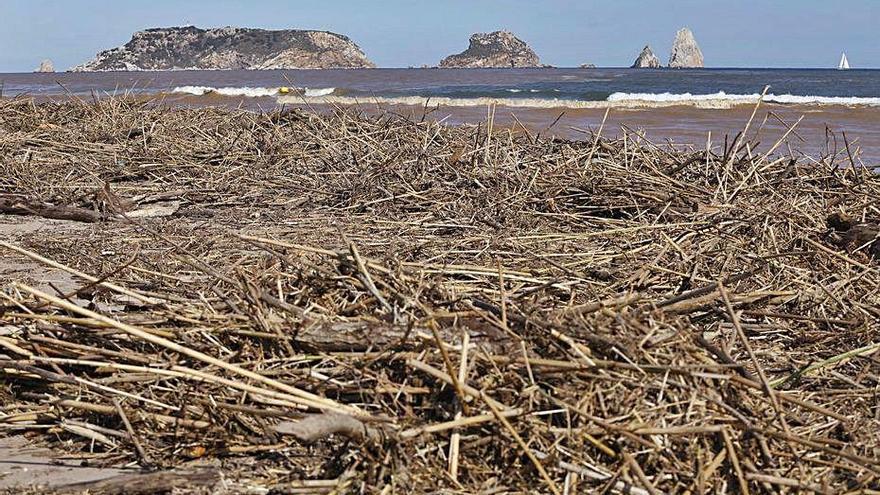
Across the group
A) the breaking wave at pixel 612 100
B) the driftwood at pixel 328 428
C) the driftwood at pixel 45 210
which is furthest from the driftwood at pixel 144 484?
the breaking wave at pixel 612 100

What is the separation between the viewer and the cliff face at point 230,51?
10044cm

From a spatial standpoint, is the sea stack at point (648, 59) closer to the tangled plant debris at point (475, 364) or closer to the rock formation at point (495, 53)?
the rock formation at point (495, 53)

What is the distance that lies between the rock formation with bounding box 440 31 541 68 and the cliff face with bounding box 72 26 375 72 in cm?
1129

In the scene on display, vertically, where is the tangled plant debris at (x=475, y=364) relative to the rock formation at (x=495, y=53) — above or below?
below

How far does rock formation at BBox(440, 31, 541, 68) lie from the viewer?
10619 cm

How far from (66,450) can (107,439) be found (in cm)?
13

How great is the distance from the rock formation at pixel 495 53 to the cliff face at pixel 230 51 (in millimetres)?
11294

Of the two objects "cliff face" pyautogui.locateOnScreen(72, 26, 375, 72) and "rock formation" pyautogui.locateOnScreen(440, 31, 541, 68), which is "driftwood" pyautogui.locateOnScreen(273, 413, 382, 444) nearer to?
"cliff face" pyautogui.locateOnScreen(72, 26, 375, 72)

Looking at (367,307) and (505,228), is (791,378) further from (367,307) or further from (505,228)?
(505,228)

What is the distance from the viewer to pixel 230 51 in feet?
334

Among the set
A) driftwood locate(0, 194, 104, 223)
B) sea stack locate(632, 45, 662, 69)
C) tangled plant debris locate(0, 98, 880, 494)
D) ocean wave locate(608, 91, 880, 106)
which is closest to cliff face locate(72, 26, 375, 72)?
sea stack locate(632, 45, 662, 69)

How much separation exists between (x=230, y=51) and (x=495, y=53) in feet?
101

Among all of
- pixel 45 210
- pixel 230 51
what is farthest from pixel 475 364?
pixel 230 51

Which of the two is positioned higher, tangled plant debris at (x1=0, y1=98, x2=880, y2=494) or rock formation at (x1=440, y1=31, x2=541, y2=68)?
rock formation at (x1=440, y1=31, x2=541, y2=68)
